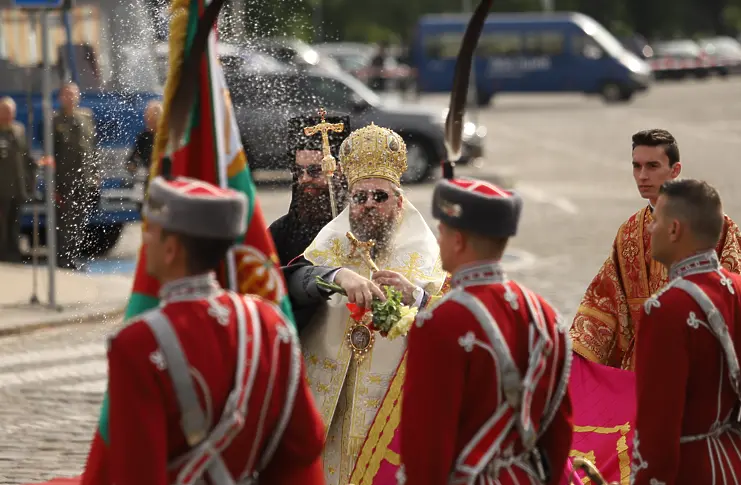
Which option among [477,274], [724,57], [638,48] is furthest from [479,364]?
[724,57]

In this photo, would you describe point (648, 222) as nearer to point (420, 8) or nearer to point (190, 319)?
point (190, 319)

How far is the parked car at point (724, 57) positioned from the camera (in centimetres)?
6041

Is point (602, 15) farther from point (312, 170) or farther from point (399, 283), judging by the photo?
point (399, 283)

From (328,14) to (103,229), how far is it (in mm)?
60511

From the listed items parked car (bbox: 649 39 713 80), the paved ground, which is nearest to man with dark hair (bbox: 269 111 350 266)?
the paved ground

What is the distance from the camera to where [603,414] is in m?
6.29

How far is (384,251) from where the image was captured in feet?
A: 20.1

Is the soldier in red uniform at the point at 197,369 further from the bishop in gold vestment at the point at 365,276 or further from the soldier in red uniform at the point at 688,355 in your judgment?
the bishop in gold vestment at the point at 365,276

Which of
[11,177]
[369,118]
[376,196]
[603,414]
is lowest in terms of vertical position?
[369,118]

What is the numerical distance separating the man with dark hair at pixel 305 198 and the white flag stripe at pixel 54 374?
4.20 metres

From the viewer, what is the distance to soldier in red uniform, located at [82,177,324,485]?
3537 millimetres

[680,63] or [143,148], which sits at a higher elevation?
[143,148]

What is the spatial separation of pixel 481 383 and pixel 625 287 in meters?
2.51

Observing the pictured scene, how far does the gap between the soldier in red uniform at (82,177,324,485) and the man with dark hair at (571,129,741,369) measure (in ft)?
8.80
